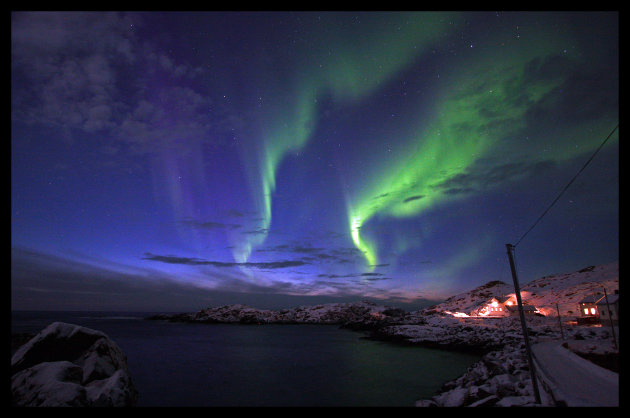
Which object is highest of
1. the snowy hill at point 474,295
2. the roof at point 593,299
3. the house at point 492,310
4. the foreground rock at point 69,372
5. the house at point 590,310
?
the foreground rock at point 69,372

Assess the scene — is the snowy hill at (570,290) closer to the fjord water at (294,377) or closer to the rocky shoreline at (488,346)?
the rocky shoreline at (488,346)

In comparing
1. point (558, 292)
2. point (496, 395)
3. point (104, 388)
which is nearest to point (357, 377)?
point (496, 395)

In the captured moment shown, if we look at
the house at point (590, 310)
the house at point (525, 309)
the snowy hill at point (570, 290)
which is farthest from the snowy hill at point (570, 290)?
the house at point (590, 310)

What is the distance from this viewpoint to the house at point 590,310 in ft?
151

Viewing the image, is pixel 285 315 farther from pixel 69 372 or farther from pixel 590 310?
pixel 69 372

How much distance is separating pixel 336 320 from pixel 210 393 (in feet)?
547

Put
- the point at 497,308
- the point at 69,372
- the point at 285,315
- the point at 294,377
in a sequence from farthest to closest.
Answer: the point at 285,315
the point at 497,308
the point at 294,377
the point at 69,372

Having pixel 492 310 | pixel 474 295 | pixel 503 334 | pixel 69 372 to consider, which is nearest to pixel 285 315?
pixel 474 295

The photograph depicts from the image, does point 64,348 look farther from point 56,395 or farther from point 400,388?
point 400,388

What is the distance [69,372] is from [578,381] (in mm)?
26606

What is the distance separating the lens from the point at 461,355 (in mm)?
44094

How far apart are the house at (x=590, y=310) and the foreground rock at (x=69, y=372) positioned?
202ft

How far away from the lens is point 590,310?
48938 mm

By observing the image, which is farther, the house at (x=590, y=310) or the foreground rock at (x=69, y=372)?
the house at (x=590, y=310)
